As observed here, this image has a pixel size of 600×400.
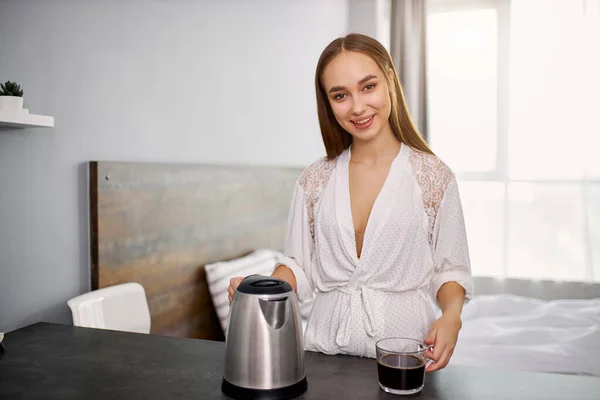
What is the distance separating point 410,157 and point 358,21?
3.40 meters

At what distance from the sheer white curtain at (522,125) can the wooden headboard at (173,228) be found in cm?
214

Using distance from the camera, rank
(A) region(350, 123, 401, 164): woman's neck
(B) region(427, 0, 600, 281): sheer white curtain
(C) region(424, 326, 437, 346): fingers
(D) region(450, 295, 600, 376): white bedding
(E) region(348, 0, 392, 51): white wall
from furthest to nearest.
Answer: (E) region(348, 0, 392, 51): white wall
(B) region(427, 0, 600, 281): sheer white curtain
(D) region(450, 295, 600, 376): white bedding
(A) region(350, 123, 401, 164): woman's neck
(C) region(424, 326, 437, 346): fingers

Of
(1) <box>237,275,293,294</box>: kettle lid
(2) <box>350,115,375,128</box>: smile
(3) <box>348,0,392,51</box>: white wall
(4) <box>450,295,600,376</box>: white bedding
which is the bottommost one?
(4) <box>450,295,600,376</box>: white bedding

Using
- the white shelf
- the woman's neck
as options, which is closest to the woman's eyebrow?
the woman's neck

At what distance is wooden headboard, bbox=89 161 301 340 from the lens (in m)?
1.85

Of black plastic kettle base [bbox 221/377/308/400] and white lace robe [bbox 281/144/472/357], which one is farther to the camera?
white lace robe [bbox 281/144/472/357]

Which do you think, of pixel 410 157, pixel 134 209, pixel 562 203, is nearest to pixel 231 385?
pixel 410 157

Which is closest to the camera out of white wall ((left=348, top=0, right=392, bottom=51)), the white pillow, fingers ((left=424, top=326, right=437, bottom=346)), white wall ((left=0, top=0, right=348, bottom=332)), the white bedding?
fingers ((left=424, top=326, right=437, bottom=346))

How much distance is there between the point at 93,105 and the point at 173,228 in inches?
22.9

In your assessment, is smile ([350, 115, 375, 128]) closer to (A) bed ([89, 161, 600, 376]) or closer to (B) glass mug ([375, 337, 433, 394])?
(B) glass mug ([375, 337, 433, 394])

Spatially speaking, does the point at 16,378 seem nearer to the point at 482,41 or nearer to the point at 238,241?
the point at 238,241

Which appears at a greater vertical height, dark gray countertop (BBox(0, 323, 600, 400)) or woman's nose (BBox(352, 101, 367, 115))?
woman's nose (BBox(352, 101, 367, 115))

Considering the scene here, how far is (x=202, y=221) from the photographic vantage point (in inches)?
94.7

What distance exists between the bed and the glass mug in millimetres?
1132
